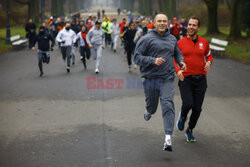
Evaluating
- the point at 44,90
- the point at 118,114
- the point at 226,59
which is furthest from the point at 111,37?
the point at 118,114

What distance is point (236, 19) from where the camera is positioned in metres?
26.0

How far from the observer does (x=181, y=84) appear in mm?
6449

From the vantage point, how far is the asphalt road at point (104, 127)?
5965 mm

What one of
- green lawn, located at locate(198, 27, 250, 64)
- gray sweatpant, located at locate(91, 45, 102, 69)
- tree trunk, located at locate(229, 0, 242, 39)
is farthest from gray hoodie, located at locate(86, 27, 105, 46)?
tree trunk, located at locate(229, 0, 242, 39)

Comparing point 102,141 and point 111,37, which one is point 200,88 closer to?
point 102,141

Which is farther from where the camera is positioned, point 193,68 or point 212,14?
point 212,14

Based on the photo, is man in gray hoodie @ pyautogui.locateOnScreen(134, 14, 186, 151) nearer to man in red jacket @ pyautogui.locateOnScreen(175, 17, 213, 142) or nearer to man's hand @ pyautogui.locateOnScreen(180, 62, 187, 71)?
man's hand @ pyautogui.locateOnScreen(180, 62, 187, 71)

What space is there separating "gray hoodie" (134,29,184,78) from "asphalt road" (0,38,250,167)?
119 cm

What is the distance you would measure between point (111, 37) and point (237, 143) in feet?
60.9

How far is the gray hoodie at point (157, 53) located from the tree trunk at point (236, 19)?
20.4 metres

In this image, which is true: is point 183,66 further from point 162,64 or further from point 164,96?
point 164,96

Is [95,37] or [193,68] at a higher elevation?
[95,37]

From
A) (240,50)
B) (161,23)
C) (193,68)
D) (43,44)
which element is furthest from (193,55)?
(240,50)

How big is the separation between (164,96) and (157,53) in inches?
24.9
